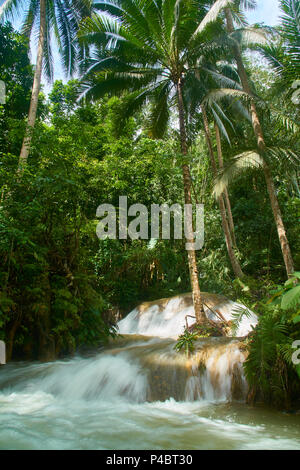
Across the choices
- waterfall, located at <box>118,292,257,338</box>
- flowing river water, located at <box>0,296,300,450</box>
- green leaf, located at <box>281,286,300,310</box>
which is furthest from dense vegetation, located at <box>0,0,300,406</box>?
waterfall, located at <box>118,292,257,338</box>

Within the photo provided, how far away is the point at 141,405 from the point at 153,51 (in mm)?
8798

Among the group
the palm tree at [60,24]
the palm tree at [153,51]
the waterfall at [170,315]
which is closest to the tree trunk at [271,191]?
the palm tree at [153,51]

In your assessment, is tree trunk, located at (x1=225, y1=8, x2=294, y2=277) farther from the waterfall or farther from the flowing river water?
the flowing river water

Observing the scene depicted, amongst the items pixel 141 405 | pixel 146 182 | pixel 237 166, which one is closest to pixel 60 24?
pixel 146 182

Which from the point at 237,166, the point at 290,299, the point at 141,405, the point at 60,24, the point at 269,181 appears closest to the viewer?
the point at 290,299

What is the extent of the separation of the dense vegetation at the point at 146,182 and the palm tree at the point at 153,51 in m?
0.04

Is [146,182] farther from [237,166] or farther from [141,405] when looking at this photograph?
[141,405]

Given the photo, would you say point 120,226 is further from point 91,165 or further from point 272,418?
point 272,418

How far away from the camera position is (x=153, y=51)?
31.1 ft

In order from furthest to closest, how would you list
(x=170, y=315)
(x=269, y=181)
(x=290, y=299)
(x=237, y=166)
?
(x=170, y=315)
(x=269, y=181)
(x=237, y=166)
(x=290, y=299)

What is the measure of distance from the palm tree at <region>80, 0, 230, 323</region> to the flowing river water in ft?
8.40

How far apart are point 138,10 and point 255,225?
8.95 m

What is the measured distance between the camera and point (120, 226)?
1476 centimetres

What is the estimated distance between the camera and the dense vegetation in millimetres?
6344
